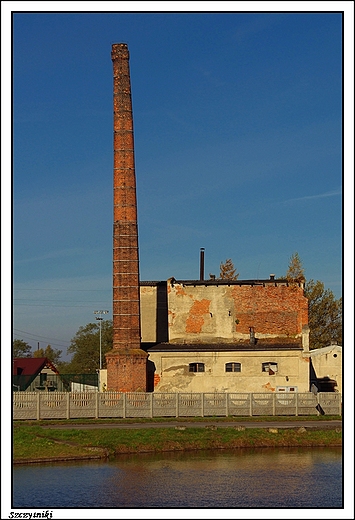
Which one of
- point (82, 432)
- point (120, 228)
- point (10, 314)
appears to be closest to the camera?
point (10, 314)

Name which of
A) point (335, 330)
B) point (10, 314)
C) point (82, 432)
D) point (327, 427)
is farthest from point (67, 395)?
point (335, 330)

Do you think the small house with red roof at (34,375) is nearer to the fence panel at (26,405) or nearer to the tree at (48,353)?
the fence panel at (26,405)

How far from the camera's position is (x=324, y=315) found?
7806 centimetres

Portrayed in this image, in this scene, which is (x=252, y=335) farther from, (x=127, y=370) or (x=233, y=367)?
(x=127, y=370)

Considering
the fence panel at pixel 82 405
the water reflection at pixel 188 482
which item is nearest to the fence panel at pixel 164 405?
the fence panel at pixel 82 405

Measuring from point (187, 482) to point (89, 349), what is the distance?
80981 mm

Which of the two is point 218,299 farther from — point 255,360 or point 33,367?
point 33,367

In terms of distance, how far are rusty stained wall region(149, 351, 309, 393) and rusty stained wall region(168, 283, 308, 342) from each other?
3.18 m

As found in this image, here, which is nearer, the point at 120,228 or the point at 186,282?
the point at 120,228

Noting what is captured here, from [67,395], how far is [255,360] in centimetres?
1382

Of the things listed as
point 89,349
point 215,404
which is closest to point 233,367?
point 215,404

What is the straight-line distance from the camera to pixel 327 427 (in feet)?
114

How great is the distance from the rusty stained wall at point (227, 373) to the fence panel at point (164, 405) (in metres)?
8.65

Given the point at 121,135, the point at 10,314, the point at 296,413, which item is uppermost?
the point at 121,135
